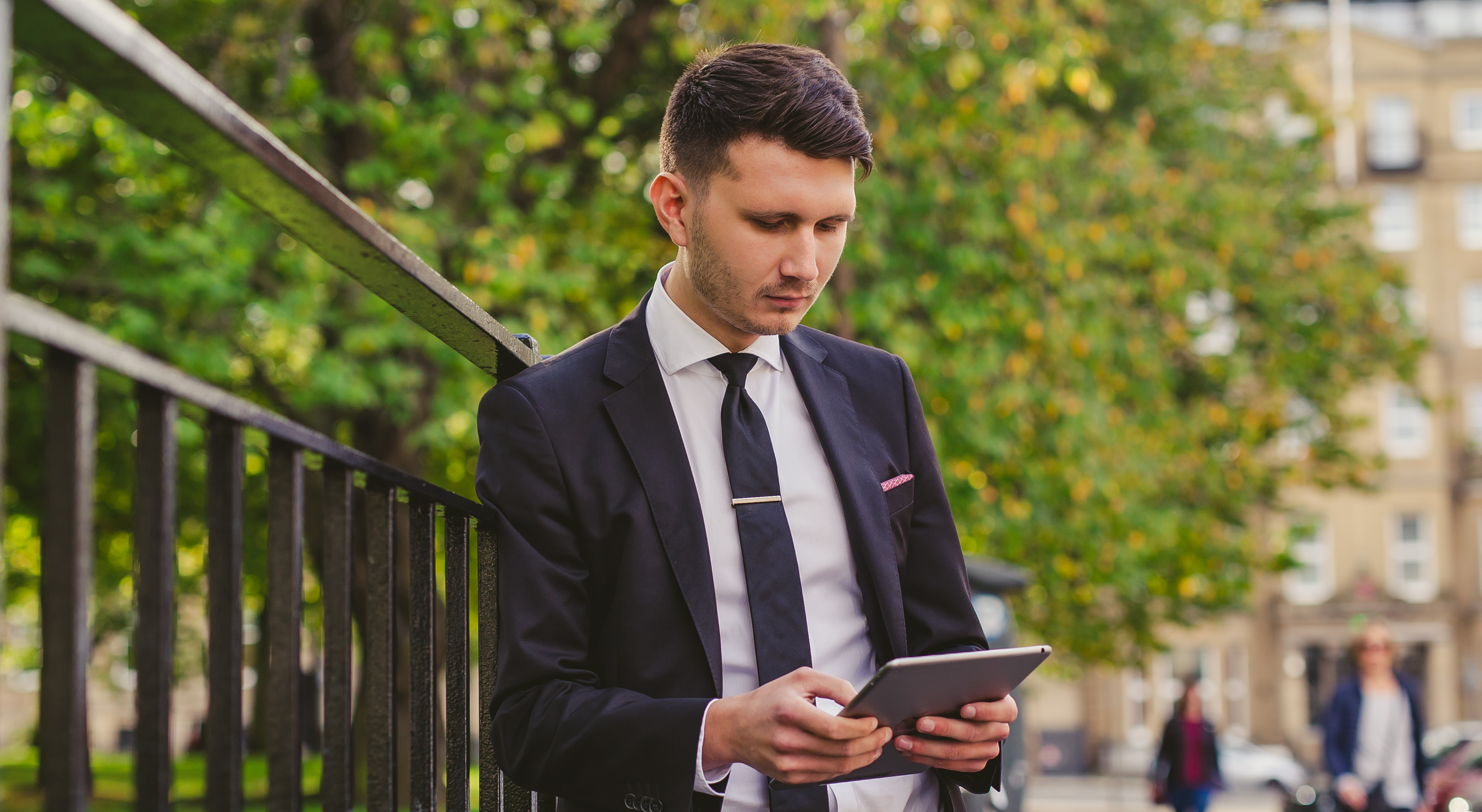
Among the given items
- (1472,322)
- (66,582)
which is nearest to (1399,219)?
(1472,322)

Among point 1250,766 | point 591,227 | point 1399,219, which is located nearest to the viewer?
point 591,227

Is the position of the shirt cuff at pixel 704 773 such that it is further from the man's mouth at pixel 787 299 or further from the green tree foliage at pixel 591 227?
the green tree foliage at pixel 591 227

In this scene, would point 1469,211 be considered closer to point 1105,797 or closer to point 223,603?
point 1105,797

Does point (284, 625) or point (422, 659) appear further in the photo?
point (422, 659)

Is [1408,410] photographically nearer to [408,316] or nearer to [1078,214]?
[1078,214]

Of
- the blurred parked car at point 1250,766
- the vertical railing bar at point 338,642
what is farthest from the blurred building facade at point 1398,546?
the vertical railing bar at point 338,642

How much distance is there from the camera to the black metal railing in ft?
2.83

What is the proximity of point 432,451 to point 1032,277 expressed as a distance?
4.98 m

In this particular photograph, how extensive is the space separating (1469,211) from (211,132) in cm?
4244

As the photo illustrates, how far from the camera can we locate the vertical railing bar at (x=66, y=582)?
2.81ft

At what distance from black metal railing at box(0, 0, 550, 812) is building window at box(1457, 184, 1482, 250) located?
135 ft

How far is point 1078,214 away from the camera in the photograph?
34.1 ft

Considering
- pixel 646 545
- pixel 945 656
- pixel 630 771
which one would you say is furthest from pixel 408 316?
pixel 945 656

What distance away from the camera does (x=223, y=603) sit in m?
1.16
